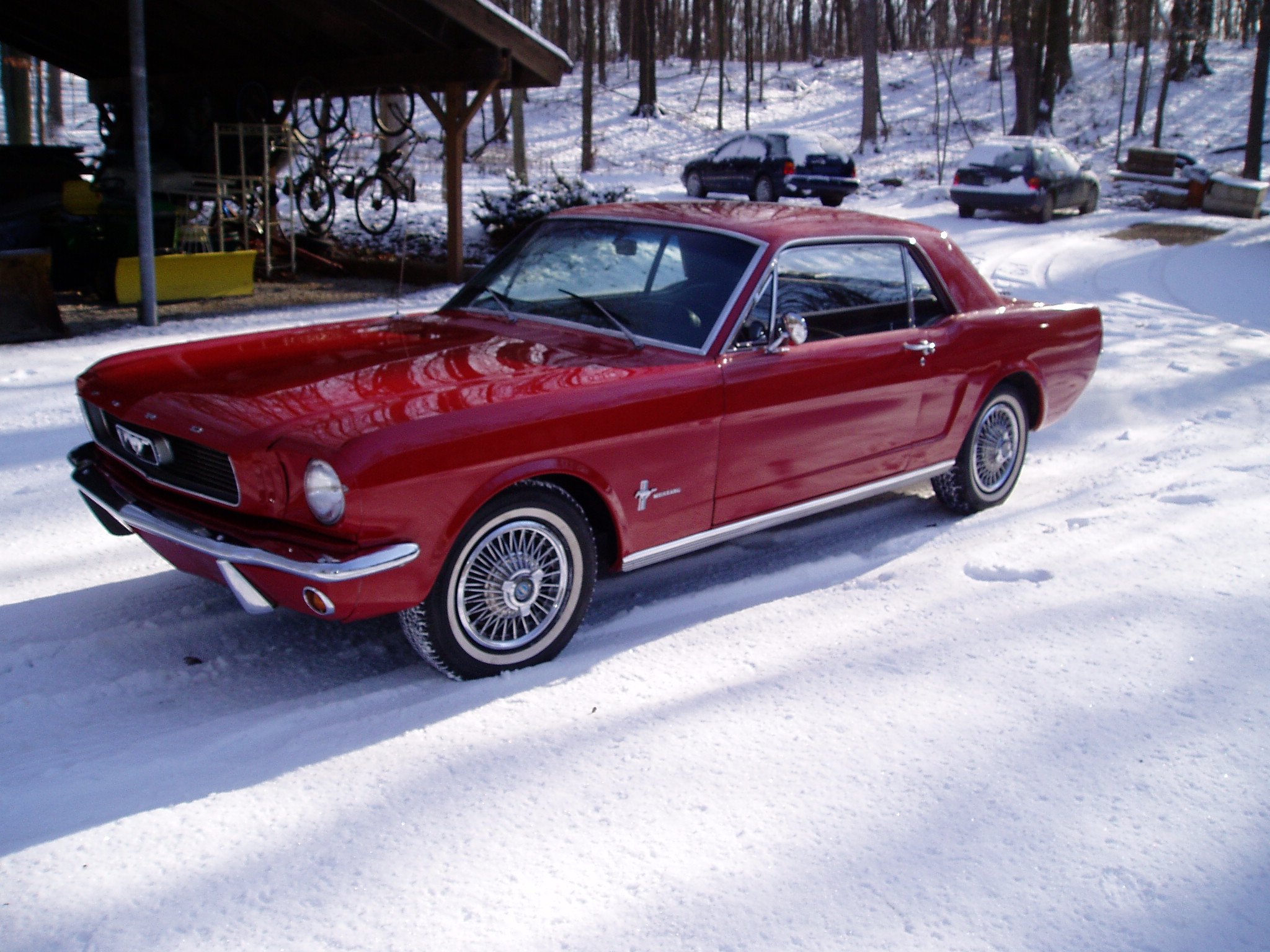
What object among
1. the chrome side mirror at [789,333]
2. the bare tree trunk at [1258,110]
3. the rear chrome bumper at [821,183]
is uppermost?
the bare tree trunk at [1258,110]

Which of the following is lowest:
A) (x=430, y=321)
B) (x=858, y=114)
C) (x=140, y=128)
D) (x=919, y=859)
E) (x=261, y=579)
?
(x=919, y=859)

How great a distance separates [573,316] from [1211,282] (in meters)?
12.2

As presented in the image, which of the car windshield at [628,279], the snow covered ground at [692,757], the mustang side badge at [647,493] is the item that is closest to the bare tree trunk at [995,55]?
the car windshield at [628,279]

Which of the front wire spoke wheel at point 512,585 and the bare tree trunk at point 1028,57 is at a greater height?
the bare tree trunk at point 1028,57

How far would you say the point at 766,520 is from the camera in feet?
14.0

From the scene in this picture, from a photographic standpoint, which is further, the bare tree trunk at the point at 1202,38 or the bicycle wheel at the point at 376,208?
the bare tree trunk at the point at 1202,38

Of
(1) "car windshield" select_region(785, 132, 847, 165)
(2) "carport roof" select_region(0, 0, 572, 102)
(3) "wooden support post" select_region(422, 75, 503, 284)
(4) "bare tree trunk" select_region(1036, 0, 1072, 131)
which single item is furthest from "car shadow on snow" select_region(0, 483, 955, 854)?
(4) "bare tree trunk" select_region(1036, 0, 1072, 131)

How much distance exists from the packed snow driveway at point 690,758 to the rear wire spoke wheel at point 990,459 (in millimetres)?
305

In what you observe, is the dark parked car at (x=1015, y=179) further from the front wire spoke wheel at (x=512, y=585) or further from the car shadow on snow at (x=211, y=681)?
the front wire spoke wheel at (x=512, y=585)

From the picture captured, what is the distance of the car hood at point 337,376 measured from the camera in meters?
3.15

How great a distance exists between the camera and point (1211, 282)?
13.5 m

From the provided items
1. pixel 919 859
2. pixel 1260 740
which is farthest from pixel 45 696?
pixel 1260 740

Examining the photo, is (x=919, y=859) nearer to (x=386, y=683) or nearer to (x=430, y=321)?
(x=386, y=683)

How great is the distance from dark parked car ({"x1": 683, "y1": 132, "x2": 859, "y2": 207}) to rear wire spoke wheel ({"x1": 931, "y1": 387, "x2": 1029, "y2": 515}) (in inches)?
660
